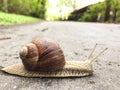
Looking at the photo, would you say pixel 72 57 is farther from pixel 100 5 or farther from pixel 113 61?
pixel 100 5

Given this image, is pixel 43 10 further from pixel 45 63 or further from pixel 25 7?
pixel 45 63

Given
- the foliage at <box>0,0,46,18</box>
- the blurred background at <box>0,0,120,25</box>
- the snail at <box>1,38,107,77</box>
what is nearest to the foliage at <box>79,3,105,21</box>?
the blurred background at <box>0,0,120,25</box>

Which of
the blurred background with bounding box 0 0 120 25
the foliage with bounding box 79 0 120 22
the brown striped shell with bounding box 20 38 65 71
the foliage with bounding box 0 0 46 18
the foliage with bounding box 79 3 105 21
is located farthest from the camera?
the foliage with bounding box 79 3 105 21

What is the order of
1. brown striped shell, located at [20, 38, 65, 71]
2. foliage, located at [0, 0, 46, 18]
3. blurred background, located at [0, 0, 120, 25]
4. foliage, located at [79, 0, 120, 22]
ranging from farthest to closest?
1. foliage, located at [79, 0, 120, 22]
2. foliage, located at [0, 0, 46, 18]
3. blurred background, located at [0, 0, 120, 25]
4. brown striped shell, located at [20, 38, 65, 71]

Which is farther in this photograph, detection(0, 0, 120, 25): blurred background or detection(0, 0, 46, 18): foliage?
detection(0, 0, 46, 18): foliage

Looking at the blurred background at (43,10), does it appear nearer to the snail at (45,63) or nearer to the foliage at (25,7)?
the foliage at (25,7)

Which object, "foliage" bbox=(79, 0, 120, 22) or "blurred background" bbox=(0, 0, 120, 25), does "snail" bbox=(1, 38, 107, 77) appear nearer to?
"blurred background" bbox=(0, 0, 120, 25)

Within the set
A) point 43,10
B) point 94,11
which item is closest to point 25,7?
point 43,10
